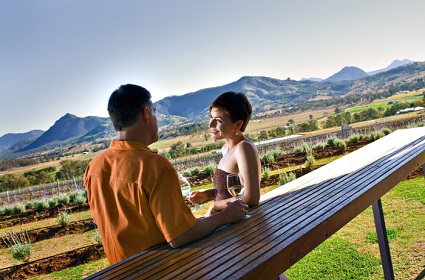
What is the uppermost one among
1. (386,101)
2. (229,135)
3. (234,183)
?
(229,135)

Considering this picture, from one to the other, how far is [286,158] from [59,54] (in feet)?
32.5

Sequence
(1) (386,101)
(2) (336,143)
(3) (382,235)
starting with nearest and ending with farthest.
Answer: (3) (382,235) → (2) (336,143) → (1) (386,101)

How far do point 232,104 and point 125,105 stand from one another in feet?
2.38

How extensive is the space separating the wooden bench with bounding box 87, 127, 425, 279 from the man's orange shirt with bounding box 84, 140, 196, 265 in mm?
67

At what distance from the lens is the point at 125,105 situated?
1221mm

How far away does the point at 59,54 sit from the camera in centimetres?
1539

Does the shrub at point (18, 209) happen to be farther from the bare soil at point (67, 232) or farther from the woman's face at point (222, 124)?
the woman's face at point (222, 124)

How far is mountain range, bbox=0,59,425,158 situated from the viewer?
78.7 ft

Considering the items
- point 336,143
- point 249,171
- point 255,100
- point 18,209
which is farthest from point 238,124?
point 255,100

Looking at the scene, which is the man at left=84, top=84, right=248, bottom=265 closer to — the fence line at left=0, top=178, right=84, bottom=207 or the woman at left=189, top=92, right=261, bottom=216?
the woman at left=189, top=92, right=261, bottom=216

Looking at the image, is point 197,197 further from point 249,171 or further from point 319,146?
point 319,146

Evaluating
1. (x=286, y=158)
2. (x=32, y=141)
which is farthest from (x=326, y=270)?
(x=32, y=141)

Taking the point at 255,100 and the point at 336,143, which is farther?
the point at 255,100

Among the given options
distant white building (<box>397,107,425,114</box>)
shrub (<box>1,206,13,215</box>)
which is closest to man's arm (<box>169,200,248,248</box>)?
shrub (<box>1,206,13,215</box>)
